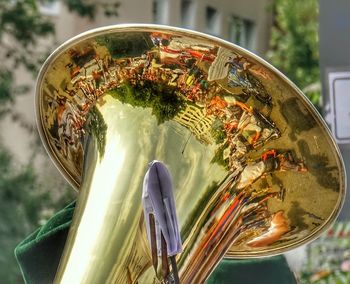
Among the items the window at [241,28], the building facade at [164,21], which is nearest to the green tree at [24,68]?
the building facade at [164,21]

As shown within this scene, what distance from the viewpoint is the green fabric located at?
226 centimetres

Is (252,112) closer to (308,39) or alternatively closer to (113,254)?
(113,254)

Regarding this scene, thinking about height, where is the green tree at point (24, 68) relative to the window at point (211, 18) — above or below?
below

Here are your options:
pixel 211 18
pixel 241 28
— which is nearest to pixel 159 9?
pixel 211 18

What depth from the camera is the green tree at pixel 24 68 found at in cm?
840

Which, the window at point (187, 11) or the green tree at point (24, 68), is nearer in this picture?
the green tree at point (24, 68)

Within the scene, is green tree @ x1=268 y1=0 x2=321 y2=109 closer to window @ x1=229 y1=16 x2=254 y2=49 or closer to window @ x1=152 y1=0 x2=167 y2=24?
window @ x1=229 y1=16 x2=254 y2=49

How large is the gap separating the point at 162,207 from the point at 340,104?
1.04 m

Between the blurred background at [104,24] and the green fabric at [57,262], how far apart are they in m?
0.17

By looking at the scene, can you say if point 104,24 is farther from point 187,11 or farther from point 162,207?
point 162,207

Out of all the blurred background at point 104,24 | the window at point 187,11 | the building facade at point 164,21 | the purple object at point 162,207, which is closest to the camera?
the purple object at point 162,207

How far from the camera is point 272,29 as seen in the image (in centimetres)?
1435

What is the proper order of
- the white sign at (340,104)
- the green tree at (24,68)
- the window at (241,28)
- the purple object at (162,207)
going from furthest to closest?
the window at (241,28) < the green tree at (24,68) < the white sign at (340,104) < the purple object at (162,207)

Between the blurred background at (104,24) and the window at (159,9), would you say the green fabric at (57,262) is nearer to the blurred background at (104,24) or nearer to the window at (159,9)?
the blurred background at (104,24)
